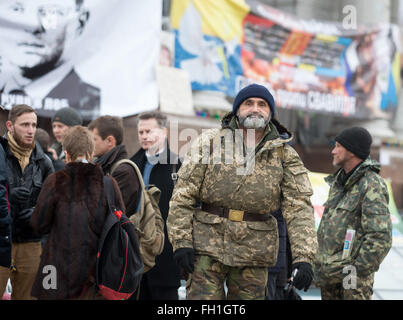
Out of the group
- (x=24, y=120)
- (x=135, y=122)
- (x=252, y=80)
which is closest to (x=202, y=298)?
(x=24, y=120)

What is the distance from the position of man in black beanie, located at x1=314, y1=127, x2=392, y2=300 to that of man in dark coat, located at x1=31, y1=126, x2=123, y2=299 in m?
2.07

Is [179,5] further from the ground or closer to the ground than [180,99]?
further from the ground

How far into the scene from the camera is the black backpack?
3736mm

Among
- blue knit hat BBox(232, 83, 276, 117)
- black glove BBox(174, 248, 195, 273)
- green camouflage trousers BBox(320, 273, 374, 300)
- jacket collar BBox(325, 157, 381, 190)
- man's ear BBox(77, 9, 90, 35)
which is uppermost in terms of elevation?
man's ear BBox(77, 9, 90, 35)

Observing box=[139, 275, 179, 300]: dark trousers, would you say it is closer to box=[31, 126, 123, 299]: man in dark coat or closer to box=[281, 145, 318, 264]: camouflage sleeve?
box=[31, 126, 123, 299]: man in dark coat

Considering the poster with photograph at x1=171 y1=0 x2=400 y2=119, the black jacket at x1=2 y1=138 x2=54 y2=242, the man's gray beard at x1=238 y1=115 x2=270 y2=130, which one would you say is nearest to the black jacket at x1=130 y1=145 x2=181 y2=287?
the black jacket at x1=2 y1=138 x2=54 y2=242

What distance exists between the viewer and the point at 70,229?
12.3ft

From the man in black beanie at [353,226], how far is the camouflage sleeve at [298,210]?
1.03 metres

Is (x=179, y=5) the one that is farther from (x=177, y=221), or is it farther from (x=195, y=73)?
(x=177, y=221)

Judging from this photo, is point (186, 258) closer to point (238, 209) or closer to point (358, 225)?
point (238, 209)

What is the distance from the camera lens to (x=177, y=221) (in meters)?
3.81

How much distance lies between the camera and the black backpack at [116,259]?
3736 mm

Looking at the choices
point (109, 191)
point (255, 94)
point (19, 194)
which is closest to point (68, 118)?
point (19, 194)
